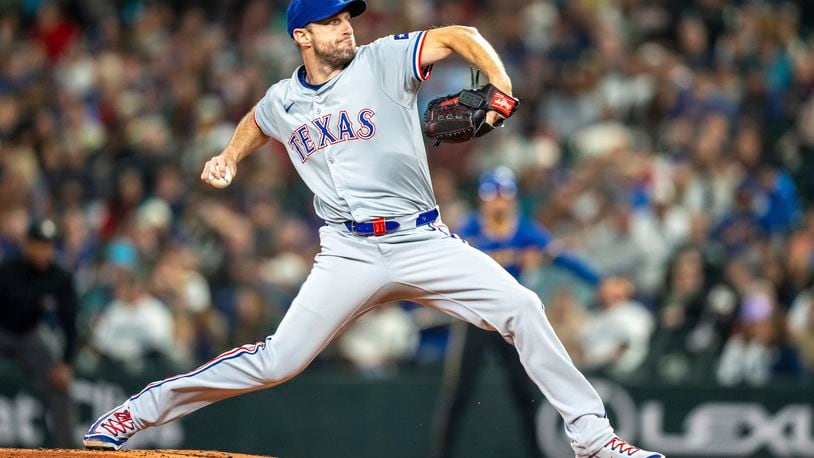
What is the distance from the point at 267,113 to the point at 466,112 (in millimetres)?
1151

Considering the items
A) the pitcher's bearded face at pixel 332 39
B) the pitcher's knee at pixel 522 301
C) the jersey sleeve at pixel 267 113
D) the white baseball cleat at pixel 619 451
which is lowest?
the white baseball cleat at pixel 619 451

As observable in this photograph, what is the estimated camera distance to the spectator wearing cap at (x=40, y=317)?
30.1 ft

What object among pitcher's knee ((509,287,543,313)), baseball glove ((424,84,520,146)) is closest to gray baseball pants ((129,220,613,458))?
pitcher's knee ((509,287,543,313))

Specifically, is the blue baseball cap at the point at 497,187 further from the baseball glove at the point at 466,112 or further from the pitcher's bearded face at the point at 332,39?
the baseball glove at the point at 466,112

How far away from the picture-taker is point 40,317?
9398mm

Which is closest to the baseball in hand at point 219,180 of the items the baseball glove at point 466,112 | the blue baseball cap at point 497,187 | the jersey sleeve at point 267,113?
the jersey sleeve at point 267,113

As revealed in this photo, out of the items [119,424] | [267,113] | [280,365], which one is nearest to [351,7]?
[267,113]

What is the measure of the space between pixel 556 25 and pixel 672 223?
3.25m

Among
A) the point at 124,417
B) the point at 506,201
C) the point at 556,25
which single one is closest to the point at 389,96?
the point at 124,417

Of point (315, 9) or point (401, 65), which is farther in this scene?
point (315, 9)

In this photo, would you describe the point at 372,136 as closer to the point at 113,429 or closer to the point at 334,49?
the point at 334,49

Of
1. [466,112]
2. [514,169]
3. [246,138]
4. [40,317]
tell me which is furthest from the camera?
[514,169]

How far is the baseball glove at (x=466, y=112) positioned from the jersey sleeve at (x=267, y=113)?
879 mm

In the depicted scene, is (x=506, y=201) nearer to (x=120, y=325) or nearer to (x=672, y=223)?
(x=672, y=223)
